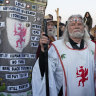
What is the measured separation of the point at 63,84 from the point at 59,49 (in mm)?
536

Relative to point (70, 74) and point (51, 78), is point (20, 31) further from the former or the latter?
point (70, 74)

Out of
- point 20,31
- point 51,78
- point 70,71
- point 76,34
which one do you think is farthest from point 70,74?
point 20,31

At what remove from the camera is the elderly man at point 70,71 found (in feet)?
8.97

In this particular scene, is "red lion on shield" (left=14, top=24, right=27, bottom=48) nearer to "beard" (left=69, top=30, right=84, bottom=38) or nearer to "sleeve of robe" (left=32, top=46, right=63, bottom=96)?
"sleeve of robe" (left=32, top=46, right=63, bottom=96)

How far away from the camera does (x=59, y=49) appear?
2881 millimetres

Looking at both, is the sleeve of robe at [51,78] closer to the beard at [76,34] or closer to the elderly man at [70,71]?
the elderly man at [70,71]

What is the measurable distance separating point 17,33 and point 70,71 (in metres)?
0.96

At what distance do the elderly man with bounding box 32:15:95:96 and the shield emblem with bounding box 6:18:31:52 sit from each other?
38 centimetres

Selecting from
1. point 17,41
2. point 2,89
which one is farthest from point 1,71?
point 17,41

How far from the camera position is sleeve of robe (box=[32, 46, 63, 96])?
2.68 metres

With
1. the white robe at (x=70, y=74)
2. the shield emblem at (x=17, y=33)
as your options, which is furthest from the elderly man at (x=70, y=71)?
the shield emblem at (x=17, y=33)

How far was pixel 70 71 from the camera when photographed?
2.75 m

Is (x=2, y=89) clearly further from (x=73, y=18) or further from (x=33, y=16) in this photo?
(x=73, y=18)

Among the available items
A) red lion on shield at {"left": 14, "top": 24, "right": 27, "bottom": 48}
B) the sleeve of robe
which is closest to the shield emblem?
red lion on shield at {"left": 14, "top": 24, "right": 27, "bottom": 48}
